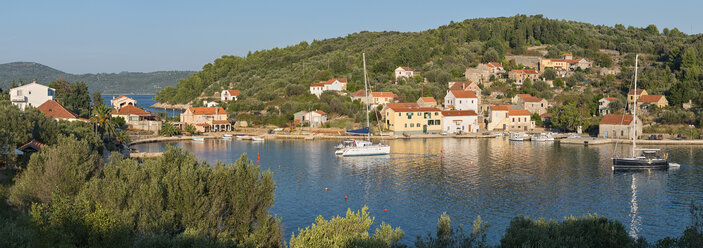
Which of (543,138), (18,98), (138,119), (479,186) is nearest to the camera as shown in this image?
(479,186)

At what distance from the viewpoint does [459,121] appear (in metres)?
61.3

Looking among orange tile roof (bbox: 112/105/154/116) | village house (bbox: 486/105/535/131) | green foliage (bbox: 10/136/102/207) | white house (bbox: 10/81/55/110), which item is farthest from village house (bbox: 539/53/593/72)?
green foliage (bbox: 10/136/102/207)

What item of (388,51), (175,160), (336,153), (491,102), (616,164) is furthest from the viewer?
(388,51)

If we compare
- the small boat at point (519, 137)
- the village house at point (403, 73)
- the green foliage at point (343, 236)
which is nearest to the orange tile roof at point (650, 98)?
the small boat at point (519, 137)

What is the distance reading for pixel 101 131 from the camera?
44062mm

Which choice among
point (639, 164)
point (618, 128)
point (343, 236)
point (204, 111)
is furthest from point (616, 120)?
point (343, 236)

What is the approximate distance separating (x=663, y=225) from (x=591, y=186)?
328 inches

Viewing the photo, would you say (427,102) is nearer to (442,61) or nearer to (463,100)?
(463,100)

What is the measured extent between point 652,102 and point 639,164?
30.0 metres

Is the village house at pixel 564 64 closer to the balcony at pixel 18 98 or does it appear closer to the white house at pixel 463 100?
the white house at pixel 463 100

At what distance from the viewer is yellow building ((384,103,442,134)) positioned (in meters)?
59.1

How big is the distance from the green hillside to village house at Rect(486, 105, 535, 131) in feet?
21.0

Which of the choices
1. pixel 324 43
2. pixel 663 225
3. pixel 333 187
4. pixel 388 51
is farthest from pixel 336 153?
pixel 324 43

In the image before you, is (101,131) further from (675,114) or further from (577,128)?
(675,114)
